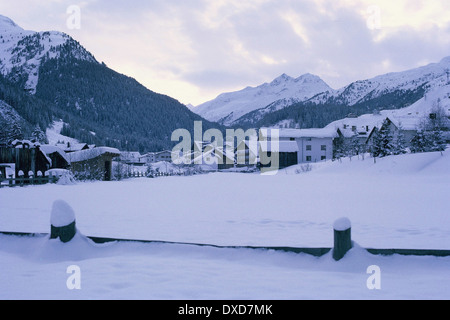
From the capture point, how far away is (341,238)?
220 inches

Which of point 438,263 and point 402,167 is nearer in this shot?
point 438,263

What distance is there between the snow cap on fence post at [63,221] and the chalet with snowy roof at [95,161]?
2934cm

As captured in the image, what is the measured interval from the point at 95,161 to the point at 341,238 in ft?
112

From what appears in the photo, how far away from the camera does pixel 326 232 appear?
Result: 28.5 ft

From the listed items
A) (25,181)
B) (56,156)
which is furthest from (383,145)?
(56,156)

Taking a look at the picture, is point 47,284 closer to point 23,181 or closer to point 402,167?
point 23,181

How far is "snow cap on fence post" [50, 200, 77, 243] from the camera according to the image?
20.6ft

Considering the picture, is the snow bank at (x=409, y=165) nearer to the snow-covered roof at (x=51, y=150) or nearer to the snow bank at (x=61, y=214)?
the snow bank at (x=61, y=214)

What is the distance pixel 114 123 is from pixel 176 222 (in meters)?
173

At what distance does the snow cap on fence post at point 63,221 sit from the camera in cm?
628

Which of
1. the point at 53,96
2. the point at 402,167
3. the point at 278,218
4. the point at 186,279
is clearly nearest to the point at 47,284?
the point at 186,279

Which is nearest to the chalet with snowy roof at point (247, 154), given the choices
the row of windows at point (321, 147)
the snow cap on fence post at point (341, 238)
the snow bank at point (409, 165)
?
the row of windows at point (321, 147)

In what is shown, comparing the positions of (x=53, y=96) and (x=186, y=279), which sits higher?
(x=53, y=96)
